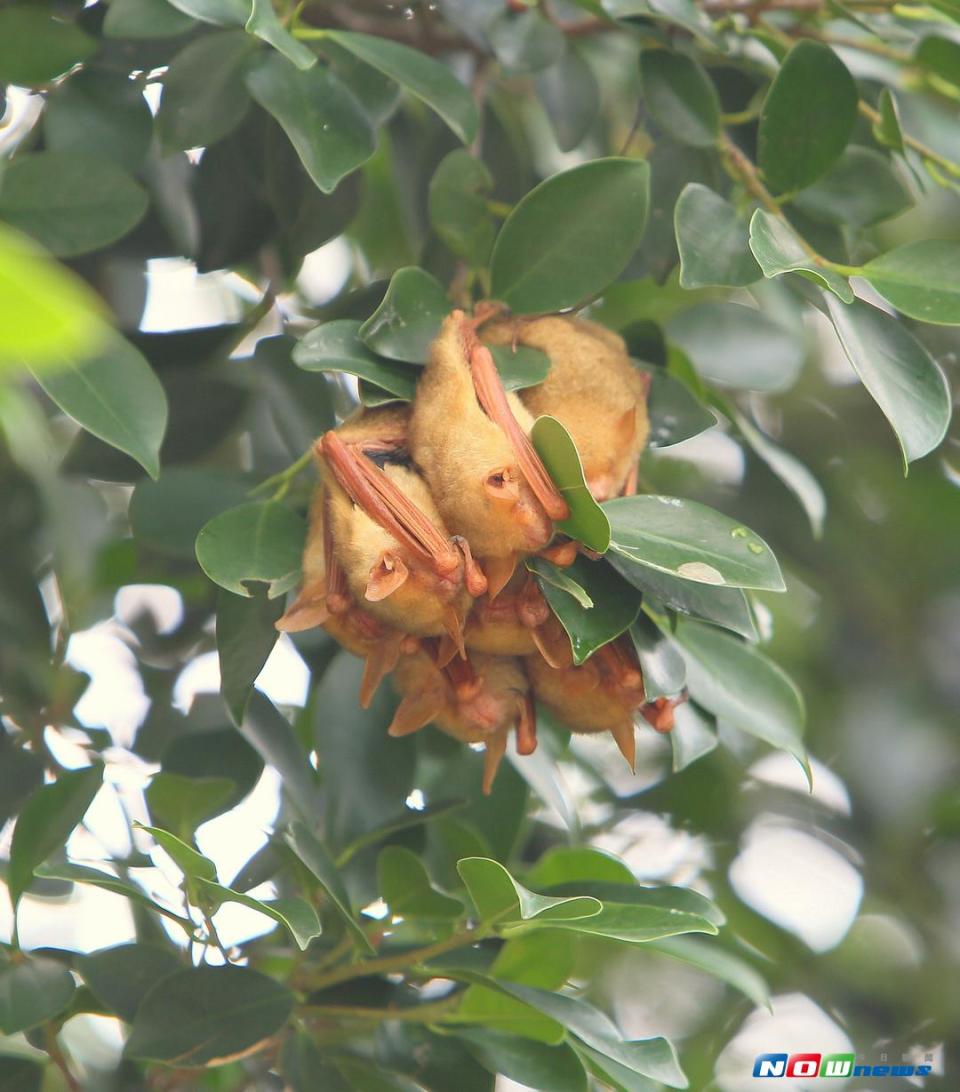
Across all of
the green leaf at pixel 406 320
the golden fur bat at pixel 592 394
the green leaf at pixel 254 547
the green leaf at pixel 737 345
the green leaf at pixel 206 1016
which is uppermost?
the green leaf at pixel 406 320

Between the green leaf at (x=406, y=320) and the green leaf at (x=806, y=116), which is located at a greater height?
the green leaf at (x=806, y=116)

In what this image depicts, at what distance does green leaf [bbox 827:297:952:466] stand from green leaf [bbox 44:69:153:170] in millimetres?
687

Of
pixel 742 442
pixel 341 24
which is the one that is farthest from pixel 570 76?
pixel 742 442

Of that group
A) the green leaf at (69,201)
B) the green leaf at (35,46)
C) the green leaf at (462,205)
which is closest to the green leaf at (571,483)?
the green leaf at (462,205)

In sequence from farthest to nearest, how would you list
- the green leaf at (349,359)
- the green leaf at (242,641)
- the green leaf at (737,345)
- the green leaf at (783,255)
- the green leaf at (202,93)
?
the green leaf at (737,345), the green leaf at (202,93), the green leaf at (242,641), the green leaf at (349,359), the green leaf at (783,255)

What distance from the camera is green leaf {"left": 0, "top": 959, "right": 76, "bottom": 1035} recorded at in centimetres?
114

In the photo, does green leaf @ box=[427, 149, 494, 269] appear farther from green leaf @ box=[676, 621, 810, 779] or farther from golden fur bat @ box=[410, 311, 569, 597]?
green leaf @ box=[676, 621, 810, 779]

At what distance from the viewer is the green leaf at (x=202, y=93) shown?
123cm

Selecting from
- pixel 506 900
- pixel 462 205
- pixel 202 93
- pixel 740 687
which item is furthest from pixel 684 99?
pixel 506 900

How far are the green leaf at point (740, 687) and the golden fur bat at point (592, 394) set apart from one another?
0.17 meters

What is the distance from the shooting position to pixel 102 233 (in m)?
1.21

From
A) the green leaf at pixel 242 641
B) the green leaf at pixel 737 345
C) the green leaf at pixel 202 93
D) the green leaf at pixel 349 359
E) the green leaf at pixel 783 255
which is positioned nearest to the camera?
the green leaf at pixel 783 255

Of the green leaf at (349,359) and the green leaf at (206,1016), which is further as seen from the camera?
the green leaf at (206,1016)

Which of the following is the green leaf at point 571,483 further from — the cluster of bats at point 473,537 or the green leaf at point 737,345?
the green leaf at point 737,345
